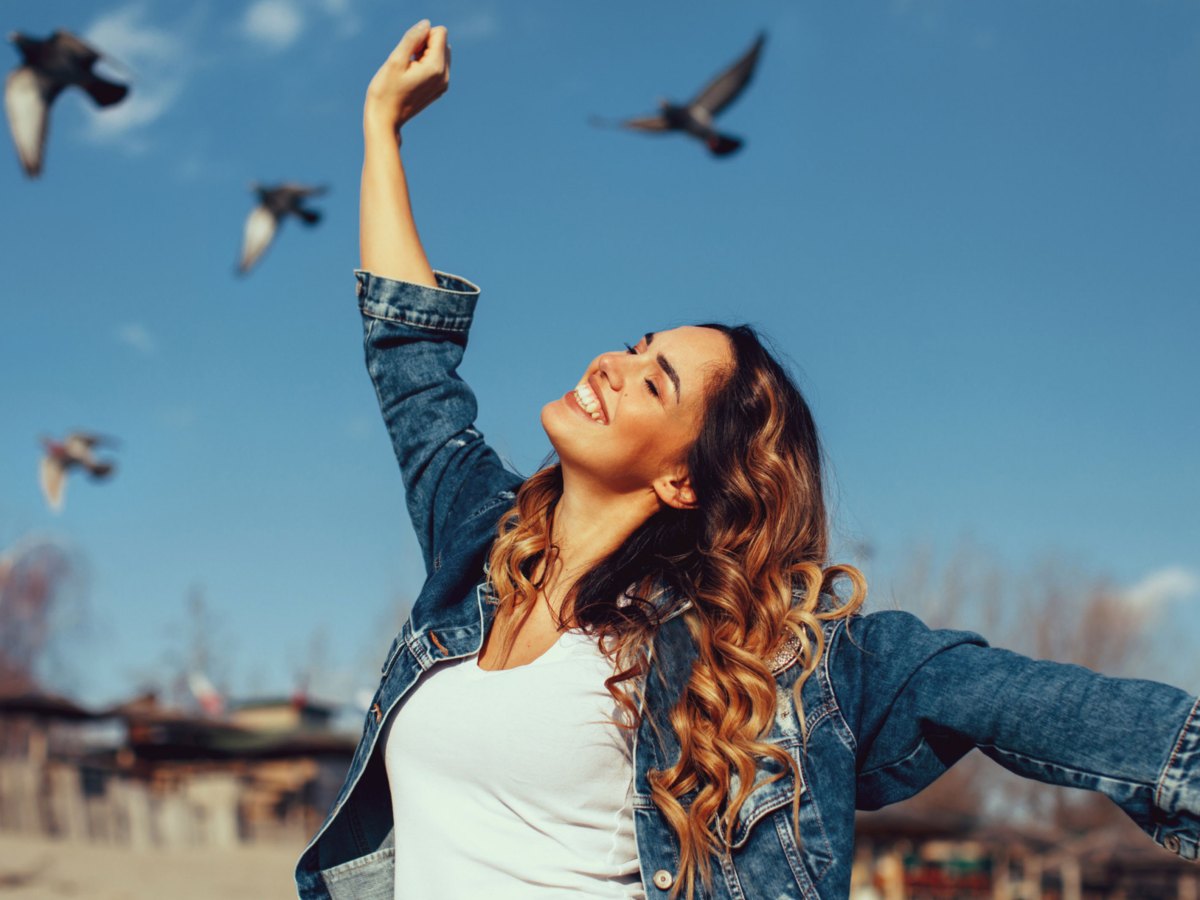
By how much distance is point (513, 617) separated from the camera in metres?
2.08

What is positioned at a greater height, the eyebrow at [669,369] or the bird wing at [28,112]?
the bird wing at [28,112]

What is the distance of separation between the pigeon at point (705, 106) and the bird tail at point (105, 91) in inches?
164

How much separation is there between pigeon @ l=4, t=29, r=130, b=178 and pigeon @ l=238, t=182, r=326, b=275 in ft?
11.7

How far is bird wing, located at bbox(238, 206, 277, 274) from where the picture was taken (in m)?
11.8

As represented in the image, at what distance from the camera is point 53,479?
14648 mm

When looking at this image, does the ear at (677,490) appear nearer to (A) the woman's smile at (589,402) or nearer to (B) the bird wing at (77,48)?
(A) the woman's smile at (589,402)

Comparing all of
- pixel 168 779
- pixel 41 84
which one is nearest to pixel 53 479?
pixel 41 84

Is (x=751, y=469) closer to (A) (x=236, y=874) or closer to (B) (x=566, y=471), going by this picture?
(B) (x=566, y=471)

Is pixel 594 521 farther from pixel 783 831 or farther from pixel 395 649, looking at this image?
pixel 783 831

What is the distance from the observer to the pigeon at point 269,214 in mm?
11789

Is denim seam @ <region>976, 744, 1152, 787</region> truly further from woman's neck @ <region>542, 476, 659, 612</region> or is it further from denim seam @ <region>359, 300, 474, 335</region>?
denim seam @ <region>359, 300, 474, 335</region>

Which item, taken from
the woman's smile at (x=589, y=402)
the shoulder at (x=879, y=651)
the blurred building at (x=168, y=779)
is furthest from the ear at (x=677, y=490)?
the blurred building at (x=168, y=779)

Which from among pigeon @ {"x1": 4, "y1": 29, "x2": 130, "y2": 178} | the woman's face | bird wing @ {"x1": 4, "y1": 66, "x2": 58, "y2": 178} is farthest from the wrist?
bird wing @ {"x1": 4, "y1": 66, "x2": 58, "y2": 178}

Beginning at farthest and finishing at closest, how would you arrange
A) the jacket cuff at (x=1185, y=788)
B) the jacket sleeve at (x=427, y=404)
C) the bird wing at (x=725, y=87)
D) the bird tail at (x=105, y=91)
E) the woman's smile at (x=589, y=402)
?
the bird wing at (x=725, y=87)
the bird tail at (x=105, y=91)
the jacket sleeve at (x=427, y=404)
the woman's smile at (x=589, y=402)
the jacket cuff at (x=1185, y=788)
